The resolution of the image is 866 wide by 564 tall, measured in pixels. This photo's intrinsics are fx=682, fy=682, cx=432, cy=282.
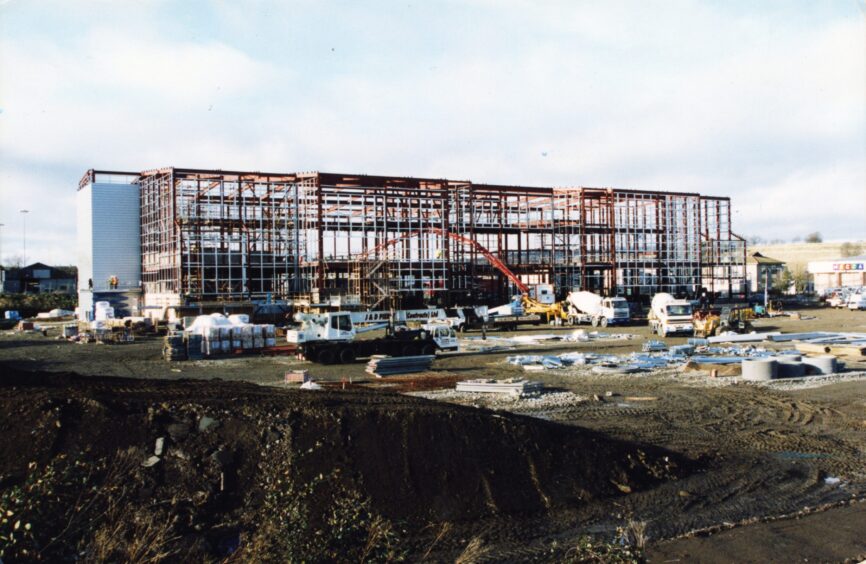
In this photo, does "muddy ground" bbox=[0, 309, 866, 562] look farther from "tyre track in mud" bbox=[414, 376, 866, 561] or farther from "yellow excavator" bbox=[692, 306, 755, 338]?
"yellow excavator" bbox=[692, 306, 755, 338]

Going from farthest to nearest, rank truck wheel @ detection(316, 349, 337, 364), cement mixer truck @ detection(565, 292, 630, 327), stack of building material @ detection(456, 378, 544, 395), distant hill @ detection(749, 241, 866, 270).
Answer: distant hill @ detection(749, 241, 866, 270) → cement mixer truck @ detection(565, 292, 630, 327) → truck wheel @ detection(316, 349, 337, 364) → stack of building material @ detection(456, 378, 544, 395)

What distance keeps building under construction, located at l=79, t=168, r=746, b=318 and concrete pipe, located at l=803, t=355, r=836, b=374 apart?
2738 cm

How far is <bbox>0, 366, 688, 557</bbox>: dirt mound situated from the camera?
817 centimetres

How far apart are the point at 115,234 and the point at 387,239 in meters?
20.0

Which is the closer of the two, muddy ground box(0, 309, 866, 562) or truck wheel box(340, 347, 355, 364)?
muddy ground box(0, 309, 866, 562)

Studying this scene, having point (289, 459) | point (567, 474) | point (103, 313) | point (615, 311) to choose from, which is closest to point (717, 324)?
point (615, 311)

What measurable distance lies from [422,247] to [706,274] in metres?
30.8

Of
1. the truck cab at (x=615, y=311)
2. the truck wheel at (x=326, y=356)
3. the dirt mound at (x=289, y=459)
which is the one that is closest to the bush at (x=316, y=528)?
the dirt mound at (x=289, y=459)

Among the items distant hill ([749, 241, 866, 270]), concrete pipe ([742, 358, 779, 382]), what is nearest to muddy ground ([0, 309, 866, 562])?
concrete pipe ([742, 358, 779, 382])

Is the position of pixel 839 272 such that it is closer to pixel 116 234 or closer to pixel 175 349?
pixel 116 234

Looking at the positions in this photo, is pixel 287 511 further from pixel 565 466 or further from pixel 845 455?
pixel 845 455

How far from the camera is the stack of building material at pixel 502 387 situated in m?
17.6

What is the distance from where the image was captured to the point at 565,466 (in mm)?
10023

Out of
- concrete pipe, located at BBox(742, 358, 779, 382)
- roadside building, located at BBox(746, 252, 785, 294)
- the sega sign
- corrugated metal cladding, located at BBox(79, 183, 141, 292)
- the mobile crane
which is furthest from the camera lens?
roadside building, located at BBox(746, 252, 785, 294)
